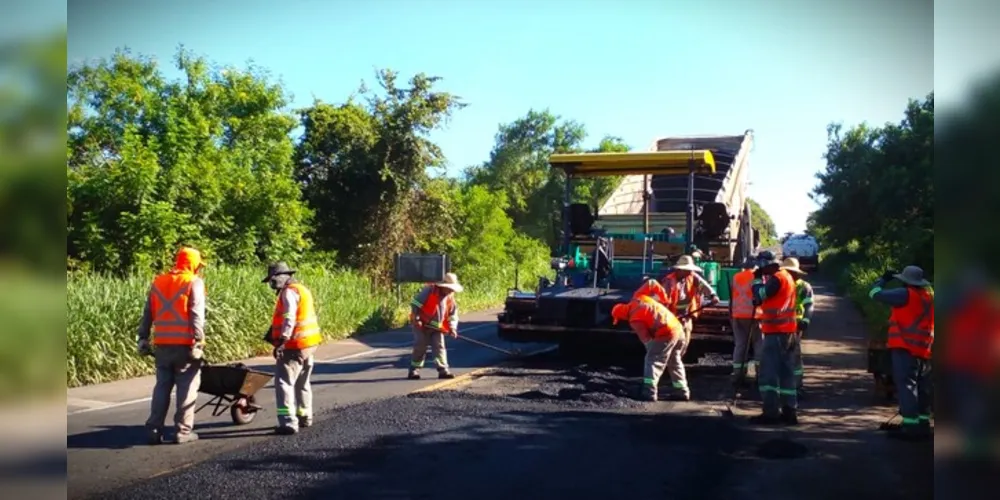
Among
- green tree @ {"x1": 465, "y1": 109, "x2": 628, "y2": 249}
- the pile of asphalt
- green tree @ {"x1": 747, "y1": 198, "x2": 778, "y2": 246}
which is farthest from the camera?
green tree @ {"x1": 465, "y1": 109, "x2": 628, "y2": 249}

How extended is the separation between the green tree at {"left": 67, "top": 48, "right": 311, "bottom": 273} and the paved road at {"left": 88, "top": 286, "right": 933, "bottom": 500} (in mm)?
7628

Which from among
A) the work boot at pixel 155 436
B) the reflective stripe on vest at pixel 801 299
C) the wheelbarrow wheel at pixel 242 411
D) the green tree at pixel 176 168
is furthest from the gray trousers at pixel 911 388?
the green tree at pixel 176 168

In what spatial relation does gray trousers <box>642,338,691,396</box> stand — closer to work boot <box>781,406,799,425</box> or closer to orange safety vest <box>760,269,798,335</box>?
orange safety vest <box>760,269,798,335</box>

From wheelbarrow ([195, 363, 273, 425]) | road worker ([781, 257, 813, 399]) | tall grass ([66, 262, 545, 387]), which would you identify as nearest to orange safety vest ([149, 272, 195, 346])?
wheelbarrow ([195, 363, 273, 425])

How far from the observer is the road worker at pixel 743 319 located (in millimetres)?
9844

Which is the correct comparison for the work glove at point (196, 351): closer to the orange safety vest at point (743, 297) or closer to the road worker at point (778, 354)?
the road worker at point (778, 354)

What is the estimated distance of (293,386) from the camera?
7688mm

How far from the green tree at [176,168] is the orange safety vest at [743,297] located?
9.61m

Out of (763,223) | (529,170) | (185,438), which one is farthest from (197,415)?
(529,170)

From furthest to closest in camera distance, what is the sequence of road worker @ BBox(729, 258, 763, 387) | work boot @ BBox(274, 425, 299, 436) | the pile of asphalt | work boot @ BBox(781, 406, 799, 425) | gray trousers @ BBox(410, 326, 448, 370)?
1. gray trousers @ BBox(410, 326, 448, 370)
2. road worker @ BBox(729, 258, 763, 387)
3. work boot @ BBox(781, 406, 799, 425)
4. work boot @ BBox(274, 425, 299, 436)
5. the pile of asphalt

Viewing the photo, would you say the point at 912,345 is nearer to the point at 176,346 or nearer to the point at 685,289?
the point at 685,289

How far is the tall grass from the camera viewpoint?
35.1 feet

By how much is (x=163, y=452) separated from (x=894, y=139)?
9.16 metres

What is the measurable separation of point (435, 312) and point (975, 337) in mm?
7306
